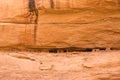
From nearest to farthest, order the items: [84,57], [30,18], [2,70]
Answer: [2,70] < [84,57] < [30,18]

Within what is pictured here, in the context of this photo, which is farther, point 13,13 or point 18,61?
point 13,13

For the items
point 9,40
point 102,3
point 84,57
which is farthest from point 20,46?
point 102,3

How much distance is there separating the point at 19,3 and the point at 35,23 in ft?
2.57

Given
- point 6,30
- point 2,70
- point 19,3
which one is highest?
point 19,3

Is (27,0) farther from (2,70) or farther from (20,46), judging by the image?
(2,70)

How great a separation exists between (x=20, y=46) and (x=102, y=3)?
2.84 meters

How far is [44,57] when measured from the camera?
9789 mm

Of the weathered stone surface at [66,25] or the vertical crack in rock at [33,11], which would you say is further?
the vertical crack in rock at [33,11]

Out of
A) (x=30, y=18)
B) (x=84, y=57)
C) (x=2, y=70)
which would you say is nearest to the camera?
(x=2, y=70)

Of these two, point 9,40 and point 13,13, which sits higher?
point 13,13

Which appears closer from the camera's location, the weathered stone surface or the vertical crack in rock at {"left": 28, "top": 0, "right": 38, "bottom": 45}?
the weathered stone surface

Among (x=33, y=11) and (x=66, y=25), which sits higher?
(x=33, y=11)

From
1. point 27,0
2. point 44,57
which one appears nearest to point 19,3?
point 27,0

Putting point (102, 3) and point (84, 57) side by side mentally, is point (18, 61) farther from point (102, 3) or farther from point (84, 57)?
point (102, 3)
